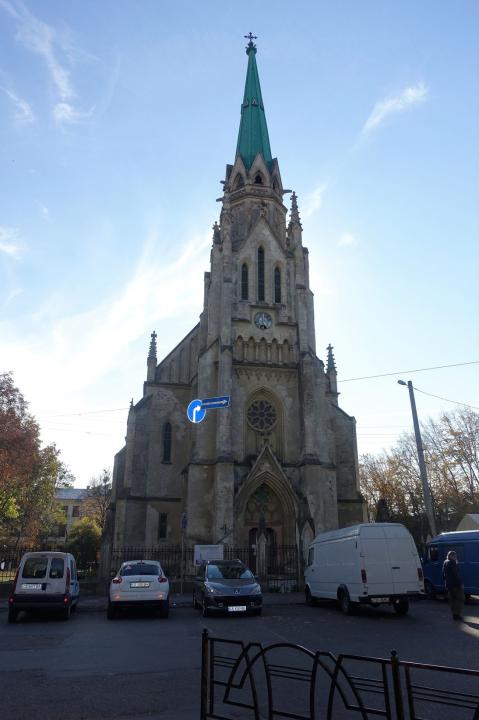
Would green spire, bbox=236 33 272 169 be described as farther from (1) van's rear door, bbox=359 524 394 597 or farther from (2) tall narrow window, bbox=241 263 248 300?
(1) van's rear door, bbox=359 524 394 597

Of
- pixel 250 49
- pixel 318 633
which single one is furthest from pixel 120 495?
pixel 250 49

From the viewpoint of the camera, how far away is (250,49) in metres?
49.5

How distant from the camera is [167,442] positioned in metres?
33.6

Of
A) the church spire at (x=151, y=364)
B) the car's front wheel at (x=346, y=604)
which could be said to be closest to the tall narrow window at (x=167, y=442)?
the church spire at (x=151, y=364)

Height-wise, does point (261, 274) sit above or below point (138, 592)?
above

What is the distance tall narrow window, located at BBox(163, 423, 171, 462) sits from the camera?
109 ft

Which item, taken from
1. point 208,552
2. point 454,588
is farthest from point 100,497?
point 454,588

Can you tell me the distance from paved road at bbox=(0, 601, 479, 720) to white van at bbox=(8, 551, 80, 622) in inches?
17.1

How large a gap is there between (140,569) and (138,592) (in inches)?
30.8

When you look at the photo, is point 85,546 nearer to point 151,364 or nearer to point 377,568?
point 151,364

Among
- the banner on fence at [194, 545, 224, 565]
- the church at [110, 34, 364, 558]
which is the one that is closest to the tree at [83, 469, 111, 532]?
the church at [110, 34, 364, 558]

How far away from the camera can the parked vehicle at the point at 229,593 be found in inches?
596

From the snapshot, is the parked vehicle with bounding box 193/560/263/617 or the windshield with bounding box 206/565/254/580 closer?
the parked vehicle with bounding box 193/560/263/617

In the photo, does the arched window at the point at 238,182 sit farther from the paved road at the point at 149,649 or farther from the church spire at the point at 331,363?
the paved road at the point at 149,649
